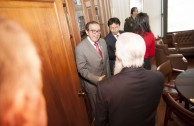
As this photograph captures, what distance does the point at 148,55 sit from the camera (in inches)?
98.5

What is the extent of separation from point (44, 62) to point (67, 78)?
16.5 inches

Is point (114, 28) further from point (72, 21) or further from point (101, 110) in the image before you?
point (101, 110)

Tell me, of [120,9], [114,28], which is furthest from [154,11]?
[114,28]

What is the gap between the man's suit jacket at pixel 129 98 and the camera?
1.11 metres

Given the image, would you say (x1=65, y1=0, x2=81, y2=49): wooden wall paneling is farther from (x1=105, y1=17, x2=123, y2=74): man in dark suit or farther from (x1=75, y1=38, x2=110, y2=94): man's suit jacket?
(x1=105, y1=17, x2=123, y2=74): man in dark suit

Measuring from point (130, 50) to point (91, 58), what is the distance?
2.86ft

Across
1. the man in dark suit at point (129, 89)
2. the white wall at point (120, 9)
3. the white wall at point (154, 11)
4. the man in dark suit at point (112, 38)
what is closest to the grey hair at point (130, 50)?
the man in dark suit at point (129, 89)

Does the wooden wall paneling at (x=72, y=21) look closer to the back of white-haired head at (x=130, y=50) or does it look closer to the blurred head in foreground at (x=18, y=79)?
the back of white-haired head at (x=130, y=50)

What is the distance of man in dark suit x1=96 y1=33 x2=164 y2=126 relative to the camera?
3.66 ft

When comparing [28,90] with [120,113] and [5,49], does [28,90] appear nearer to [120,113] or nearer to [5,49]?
[5,49]

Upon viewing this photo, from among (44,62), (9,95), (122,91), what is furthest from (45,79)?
(122,91)

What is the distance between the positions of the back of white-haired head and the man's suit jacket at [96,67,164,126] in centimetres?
5

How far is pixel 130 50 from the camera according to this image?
1117 mm

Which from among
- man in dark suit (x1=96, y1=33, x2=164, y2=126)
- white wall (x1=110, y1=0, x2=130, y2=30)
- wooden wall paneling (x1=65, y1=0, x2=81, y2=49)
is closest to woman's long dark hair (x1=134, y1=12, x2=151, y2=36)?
wooden wall paneling (x1=65, y1=0, x2=81, y2=49)
